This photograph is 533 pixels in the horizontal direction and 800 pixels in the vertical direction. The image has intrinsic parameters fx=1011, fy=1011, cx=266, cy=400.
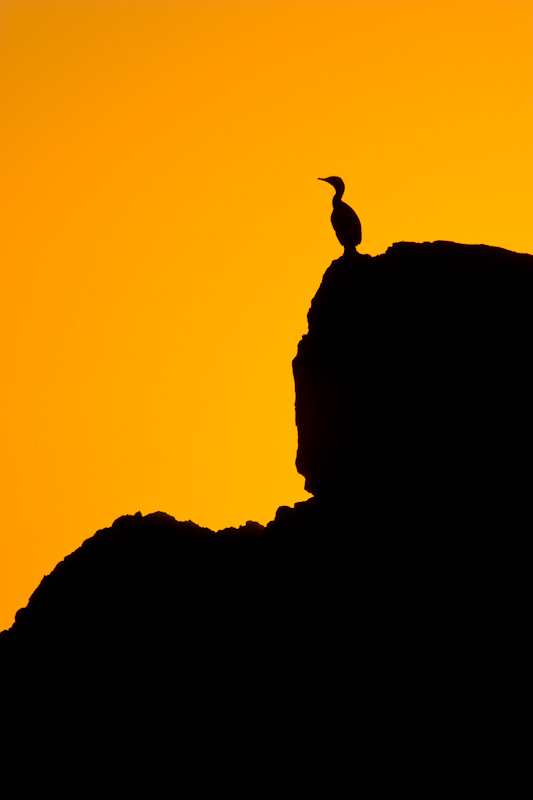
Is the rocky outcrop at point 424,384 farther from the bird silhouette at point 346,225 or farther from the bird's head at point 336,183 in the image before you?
the bird's head at point 336,183

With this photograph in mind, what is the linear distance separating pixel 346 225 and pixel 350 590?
883 centimetres

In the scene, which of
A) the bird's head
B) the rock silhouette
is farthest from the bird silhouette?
the rock silhouette

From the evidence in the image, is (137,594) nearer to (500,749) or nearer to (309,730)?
(309,730)

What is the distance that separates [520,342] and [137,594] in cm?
914

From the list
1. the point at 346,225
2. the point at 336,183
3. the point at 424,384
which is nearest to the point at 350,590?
the point at 424,384

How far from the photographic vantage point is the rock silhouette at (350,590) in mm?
15922

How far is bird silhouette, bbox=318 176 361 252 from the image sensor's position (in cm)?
2225

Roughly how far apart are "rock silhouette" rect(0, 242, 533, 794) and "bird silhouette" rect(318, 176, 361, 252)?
6.08 feet

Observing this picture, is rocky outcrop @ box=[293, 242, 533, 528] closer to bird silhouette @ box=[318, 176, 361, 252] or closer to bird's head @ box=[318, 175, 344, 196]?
bird silhouette @ box=[318, 176, 361, 252]

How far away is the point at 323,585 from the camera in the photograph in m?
17.7

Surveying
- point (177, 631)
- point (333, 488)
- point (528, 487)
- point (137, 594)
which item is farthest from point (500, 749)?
point (137, 594)

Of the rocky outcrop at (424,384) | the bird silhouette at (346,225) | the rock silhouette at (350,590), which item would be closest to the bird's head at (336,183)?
the bird silhouette at (346,225)

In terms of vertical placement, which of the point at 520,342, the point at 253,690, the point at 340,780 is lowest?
the point at 340,780

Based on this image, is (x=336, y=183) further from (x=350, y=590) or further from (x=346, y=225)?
(x=350, y=590)
